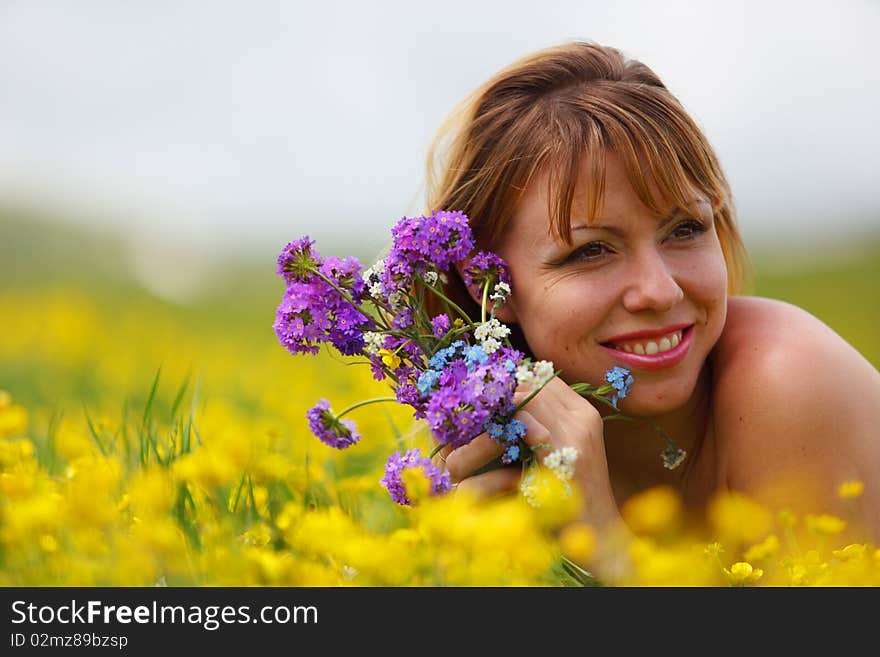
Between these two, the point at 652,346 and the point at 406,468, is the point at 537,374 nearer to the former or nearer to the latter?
the point at 406,468

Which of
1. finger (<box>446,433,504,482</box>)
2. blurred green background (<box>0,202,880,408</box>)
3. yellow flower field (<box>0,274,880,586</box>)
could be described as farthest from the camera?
blurred green background (<box>0,202,880,408</box>)

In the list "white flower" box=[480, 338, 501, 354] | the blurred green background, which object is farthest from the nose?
the blurred green background

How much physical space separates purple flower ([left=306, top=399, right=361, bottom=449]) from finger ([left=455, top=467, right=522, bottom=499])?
0.32m

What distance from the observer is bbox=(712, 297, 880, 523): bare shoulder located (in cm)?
281

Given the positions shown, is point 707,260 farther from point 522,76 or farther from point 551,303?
point 522,76

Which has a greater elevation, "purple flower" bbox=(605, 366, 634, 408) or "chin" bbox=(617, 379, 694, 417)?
"chin" bbox=(617, 379, 694, 417)

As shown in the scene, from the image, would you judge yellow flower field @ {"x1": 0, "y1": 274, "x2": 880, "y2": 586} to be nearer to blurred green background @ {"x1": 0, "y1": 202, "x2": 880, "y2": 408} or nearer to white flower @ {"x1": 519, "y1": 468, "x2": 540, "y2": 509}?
white flower @ {"x1": 519, "y1": 468, "x2": 540, "y2": 509}

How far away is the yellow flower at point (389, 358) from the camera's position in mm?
2631

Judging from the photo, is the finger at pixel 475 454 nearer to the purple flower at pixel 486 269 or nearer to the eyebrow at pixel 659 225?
the purple flower at pixel 486 269

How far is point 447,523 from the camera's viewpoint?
173 centimetres

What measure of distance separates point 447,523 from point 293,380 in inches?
177

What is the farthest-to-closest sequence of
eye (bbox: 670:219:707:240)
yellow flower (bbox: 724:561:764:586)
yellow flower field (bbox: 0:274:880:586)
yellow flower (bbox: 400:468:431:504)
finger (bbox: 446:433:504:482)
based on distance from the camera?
eye (bbox: 670:219:707:240) < finger (bbox: 446:433:504:482) < yellow flower (bbox: 724:561:764:586) < yellow flower (bbox: 400:468:431:504) < yellow flower field (bbox: 0:274:880:586)

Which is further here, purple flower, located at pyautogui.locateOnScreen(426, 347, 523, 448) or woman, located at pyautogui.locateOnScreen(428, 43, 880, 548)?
woman, located at pyautogui.locateOnScreen(428, 43, 880, 548)

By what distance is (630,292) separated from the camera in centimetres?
271
